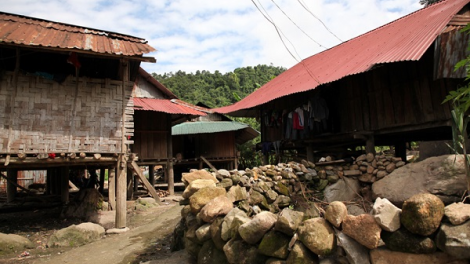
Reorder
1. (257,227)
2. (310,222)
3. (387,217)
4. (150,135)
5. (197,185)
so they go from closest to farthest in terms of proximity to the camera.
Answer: (387,217) < (310,222) < (257,227) < (197,185) < (150,135)

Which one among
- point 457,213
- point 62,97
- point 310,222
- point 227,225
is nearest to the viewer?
point 457,213

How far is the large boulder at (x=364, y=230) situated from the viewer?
11.8 feet

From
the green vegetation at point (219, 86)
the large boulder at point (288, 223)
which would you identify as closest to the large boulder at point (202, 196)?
the large boulder at point (288, 223)

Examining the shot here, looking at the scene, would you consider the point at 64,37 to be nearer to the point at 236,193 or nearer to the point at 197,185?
the point at 197,185

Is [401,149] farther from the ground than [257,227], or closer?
farther from the ground

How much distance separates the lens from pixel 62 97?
9016 millimetres

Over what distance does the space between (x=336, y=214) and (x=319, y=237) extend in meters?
0.35

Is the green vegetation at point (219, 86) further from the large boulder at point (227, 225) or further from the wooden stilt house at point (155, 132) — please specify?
the large boulder at point (227, 225)

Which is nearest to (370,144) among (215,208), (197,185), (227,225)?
(197,185)

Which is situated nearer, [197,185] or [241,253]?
[241,253]

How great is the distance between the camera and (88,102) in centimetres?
927

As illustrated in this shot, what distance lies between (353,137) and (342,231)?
661 centimetres

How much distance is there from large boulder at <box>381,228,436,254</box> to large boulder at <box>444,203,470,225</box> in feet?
1.04

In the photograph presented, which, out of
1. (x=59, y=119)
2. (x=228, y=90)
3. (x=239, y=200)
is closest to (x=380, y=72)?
(x=239, y=200)
